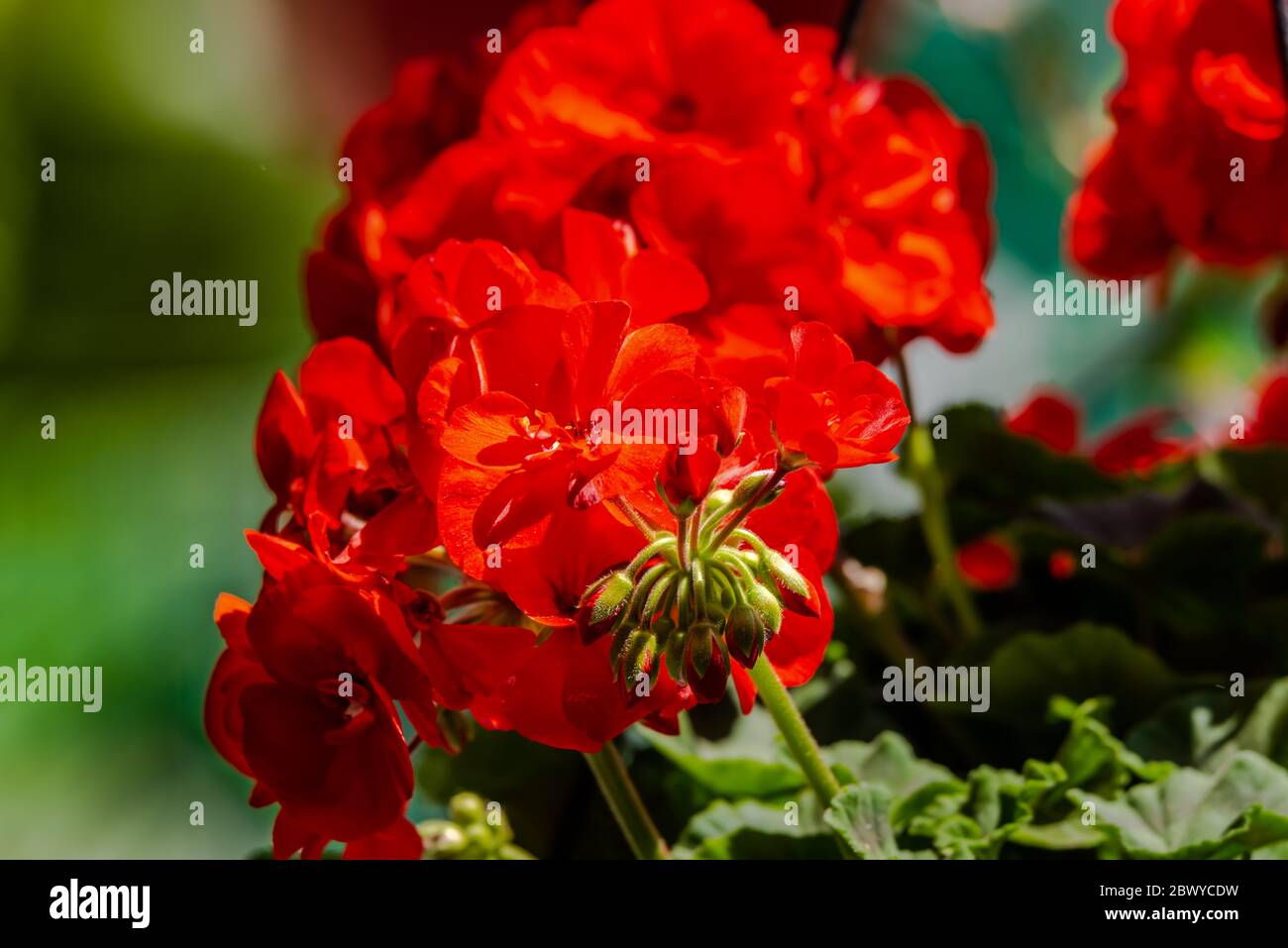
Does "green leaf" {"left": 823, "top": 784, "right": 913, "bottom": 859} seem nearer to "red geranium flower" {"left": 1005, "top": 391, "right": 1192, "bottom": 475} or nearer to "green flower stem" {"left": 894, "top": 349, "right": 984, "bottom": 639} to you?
"green flower stem" {"left": 894, "top": 349, "right": 984, "bottom": 639}

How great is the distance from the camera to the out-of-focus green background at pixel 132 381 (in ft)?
3.34

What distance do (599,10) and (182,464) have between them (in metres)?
0.74

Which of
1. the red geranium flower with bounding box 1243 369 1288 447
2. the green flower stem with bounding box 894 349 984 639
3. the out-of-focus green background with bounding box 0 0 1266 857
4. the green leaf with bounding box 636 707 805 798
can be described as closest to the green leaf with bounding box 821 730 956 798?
the green leaf with bounding box 636 707 805 798

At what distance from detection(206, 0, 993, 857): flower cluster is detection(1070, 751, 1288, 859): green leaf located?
0.15 metres

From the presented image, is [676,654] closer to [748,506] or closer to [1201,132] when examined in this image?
[748,506]

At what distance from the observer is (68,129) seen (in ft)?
3.46

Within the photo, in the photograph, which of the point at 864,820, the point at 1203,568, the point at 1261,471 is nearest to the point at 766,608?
the point at 864,820

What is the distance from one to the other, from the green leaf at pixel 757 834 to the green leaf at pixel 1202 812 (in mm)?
87

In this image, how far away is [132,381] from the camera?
3.49 feet

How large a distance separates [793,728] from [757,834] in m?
0.09

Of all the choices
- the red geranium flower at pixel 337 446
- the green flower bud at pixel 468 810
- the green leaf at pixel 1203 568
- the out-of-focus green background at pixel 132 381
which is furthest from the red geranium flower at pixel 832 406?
the out-of-focus green background at pixel 132 381

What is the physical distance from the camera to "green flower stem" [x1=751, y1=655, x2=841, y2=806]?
34 centimetres

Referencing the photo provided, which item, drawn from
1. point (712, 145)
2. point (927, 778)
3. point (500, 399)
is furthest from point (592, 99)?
point (927, 778)

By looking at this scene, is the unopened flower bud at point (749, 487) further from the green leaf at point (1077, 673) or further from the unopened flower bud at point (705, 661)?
the green leaf at point (1077, 673)
